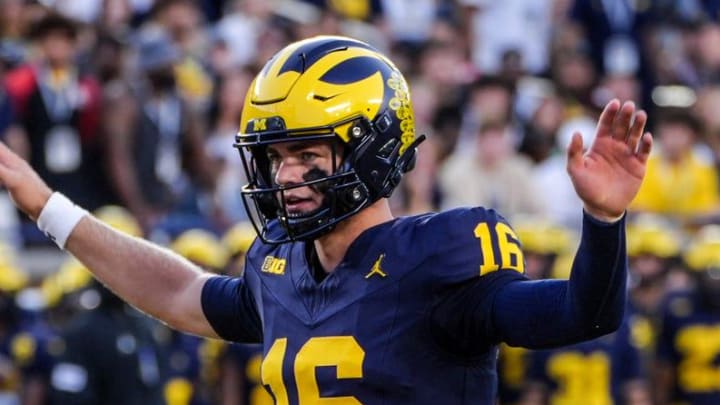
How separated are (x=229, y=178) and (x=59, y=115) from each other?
1.15 m

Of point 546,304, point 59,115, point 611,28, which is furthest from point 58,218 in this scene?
point 611,28

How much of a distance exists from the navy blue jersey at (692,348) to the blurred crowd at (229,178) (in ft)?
0.03

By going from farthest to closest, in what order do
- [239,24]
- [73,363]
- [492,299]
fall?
[239,24] → [73,363] → [492,299]

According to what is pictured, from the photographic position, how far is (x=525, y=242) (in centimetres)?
938

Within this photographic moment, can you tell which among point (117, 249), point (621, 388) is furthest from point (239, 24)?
point (117, 249)

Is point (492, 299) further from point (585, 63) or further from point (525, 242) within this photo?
point (585, 63)

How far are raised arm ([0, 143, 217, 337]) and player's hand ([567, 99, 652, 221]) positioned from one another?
1244mm

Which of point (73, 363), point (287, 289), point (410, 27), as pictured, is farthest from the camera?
point (410, 27)

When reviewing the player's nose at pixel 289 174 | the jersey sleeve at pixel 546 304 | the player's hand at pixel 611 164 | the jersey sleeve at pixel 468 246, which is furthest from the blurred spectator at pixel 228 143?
the player's hand at pixel 611 164

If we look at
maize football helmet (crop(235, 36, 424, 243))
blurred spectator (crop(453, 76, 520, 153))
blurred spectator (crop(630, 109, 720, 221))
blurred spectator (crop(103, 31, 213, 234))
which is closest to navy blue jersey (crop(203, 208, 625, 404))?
maize football helmet (crop(235, 36, 424, 243))

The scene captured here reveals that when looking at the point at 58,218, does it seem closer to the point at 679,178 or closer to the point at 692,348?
the point at 692,348

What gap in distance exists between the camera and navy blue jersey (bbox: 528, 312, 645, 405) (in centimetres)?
898

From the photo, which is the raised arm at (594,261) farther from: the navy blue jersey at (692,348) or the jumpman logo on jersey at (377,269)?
the navy blue jersey at (692,348)

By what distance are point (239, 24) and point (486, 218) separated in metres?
7.37
